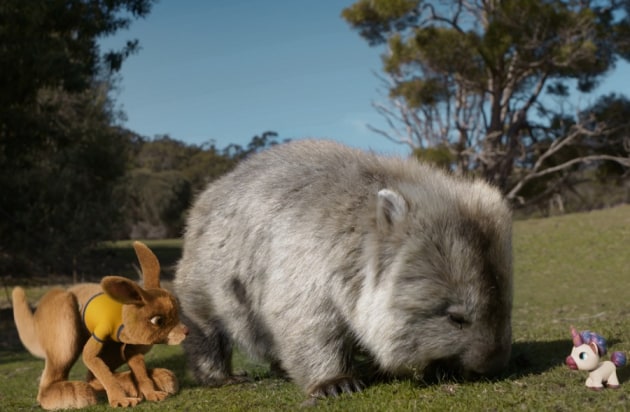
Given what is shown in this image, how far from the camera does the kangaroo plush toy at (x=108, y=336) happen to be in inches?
175

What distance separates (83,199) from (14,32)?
336 inches

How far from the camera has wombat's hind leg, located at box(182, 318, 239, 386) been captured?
507cm

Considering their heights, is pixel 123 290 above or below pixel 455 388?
above

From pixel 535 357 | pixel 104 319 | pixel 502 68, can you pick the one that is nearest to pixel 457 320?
pixel 535 357

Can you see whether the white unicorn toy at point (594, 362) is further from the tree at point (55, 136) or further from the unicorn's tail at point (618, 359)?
the tree at point (55, 136)

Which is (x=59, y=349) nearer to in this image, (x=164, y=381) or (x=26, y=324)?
(x=26, y=324)

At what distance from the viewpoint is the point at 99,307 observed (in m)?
4.60

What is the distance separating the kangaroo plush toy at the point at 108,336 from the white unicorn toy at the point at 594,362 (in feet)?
7.93

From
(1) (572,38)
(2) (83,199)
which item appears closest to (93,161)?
(2) (83,199)

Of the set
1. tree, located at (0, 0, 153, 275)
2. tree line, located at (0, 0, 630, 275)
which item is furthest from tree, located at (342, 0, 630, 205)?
tree, located at (0, 0, 153, 275)

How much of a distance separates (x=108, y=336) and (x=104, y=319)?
0.40 feet

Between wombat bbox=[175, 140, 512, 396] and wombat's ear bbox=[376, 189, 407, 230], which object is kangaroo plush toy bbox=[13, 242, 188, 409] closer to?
wombat bbox=[175, 140, 512, 396]

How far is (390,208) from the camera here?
4.02 m

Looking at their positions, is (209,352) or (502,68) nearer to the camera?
(209,352)
